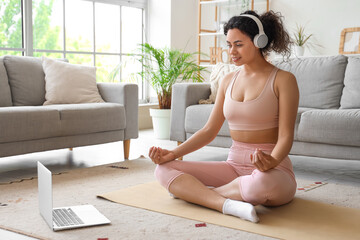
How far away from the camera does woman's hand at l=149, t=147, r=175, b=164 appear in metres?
2.25

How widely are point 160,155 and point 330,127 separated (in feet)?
4.10

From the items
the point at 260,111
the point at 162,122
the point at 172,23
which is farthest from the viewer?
the point at 172,23

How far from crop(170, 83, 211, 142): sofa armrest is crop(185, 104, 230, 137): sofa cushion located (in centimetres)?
6

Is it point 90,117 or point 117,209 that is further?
point 90,117

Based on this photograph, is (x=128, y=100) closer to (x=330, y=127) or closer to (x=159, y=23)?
(x=330, y=127)

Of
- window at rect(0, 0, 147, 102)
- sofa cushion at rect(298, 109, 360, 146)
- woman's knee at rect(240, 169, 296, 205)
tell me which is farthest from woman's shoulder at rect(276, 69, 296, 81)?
window at rect(0, 0, 147, 102)

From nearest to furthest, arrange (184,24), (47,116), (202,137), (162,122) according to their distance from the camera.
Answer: (202,137)
(47,116)
(162,122)
(184,24)

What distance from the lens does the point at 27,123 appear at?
306 centimetres

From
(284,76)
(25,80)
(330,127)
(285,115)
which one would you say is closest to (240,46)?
(284,76)

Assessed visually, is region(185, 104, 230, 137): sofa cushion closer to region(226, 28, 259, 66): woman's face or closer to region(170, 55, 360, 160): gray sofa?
region(170, 55, 360, 160): gray sofa

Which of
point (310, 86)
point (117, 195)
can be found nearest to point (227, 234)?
point (117, 195)

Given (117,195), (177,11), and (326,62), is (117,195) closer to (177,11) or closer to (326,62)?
(326,62)

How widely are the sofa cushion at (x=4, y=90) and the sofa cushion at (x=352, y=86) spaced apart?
250cm

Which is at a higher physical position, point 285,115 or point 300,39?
point 300,39
